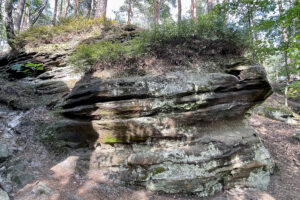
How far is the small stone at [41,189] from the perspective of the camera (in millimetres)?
3588

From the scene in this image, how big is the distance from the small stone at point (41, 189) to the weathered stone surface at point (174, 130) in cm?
117

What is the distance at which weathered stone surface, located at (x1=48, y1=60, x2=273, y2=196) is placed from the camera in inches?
181

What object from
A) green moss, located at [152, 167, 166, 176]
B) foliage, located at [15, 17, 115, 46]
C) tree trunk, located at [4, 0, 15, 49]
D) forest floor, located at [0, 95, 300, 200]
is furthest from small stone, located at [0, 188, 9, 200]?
tree trunk, located at [4, 0, 15, 49]

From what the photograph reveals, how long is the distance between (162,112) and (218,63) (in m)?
2.93

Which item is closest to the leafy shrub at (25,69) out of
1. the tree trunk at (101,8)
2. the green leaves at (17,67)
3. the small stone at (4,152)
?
the green leaves at (17,67)

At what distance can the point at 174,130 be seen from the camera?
500 centimetres

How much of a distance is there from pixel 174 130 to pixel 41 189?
3802 millimetres

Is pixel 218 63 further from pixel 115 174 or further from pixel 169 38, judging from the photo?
pixel 115 174

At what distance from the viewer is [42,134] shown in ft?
18.2

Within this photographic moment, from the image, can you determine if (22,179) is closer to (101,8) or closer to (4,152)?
(4,152)

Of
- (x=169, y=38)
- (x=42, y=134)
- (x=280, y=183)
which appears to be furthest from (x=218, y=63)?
(x=42, y=134)

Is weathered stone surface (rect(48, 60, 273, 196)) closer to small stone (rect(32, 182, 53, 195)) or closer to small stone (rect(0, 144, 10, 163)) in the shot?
small stone (rect(32, 182, 53, 195))

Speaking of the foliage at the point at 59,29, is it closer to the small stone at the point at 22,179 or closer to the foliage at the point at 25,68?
the foliage at the point at 25,68

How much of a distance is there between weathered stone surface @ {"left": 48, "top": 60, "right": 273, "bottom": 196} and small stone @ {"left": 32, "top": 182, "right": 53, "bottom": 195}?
1170mm
